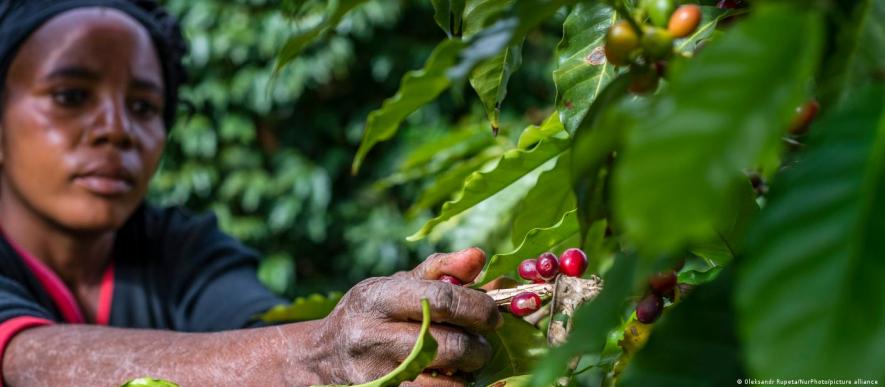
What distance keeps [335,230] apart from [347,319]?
9.94 ft

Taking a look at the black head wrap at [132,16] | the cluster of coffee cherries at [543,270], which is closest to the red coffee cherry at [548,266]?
the cluster of coffee cherries at [543,270]

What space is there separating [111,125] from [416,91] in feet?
3.74

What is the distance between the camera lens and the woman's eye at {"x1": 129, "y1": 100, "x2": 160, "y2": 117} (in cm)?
159

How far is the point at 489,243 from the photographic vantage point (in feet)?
5.82

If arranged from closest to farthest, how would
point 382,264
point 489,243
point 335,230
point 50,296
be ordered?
1. point 50,296
2. point 489,243
3. point 382,264
4. point 335,230

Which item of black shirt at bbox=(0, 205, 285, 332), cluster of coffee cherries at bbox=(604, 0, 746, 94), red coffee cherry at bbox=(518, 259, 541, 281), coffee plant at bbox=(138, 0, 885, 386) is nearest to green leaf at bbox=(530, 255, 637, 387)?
coffee plant at bbox=(138, 0, 885, 386)

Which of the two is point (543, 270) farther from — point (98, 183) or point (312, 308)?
point (98, 183)

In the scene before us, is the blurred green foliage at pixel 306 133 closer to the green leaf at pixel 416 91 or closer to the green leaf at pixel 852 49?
the green leaf at pixel 416 91

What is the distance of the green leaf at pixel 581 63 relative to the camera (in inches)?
24.1

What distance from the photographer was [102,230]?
1.57m

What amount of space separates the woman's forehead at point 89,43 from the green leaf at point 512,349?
1.04 meters

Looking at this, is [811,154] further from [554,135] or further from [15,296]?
[15,296]

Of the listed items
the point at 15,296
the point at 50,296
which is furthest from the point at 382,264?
the point at 15,296

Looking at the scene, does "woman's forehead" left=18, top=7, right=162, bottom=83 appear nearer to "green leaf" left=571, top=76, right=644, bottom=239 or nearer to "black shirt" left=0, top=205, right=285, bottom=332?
"black shirt" left=0, top=205, right=285, bottom=332
